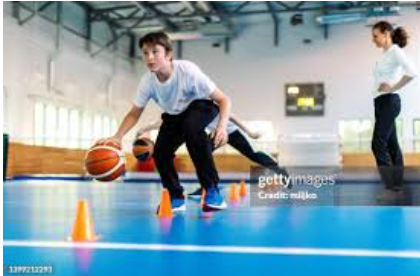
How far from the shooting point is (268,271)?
1594mm

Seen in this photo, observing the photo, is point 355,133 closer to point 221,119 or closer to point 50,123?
point 50,123

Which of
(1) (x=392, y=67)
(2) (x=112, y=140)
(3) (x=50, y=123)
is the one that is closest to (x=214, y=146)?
(2) (x=112, y=140)

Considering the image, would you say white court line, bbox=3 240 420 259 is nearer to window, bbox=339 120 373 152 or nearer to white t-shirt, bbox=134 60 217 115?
white t-shirt, bbox=134 60 217 115

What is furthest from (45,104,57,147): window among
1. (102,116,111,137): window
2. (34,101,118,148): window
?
(102,116,111,137): window

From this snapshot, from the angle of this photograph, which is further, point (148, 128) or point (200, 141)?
point (148, 128)

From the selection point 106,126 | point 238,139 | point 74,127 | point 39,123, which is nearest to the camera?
point 238,139

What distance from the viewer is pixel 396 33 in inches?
172

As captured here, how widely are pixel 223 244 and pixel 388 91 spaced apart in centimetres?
250

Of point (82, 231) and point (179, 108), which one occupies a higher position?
point (179, 108)

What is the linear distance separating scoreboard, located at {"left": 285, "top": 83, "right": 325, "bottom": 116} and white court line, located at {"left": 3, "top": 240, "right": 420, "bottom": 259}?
16.2 m

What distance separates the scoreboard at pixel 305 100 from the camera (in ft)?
58.7

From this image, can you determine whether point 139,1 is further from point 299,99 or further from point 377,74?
point 377,74

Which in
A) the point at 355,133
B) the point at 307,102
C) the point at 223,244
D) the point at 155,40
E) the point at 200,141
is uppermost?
the point at 307,102

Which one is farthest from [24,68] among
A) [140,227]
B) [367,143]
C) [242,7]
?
[140,227]
